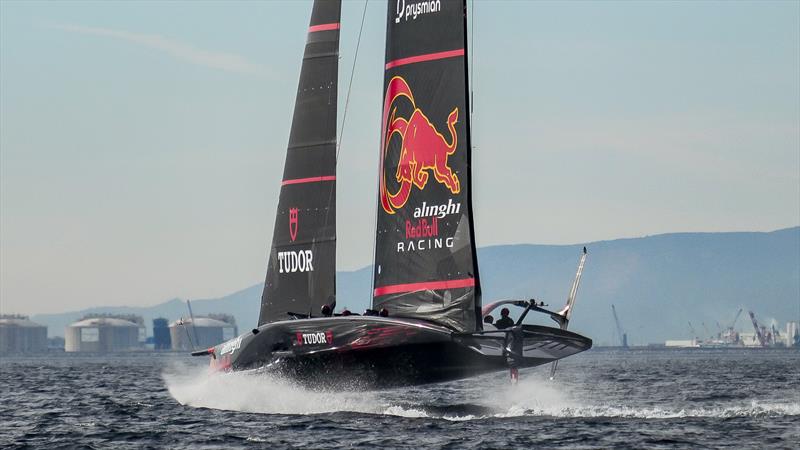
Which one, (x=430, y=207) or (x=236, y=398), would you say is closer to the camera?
(x=430, y=207)

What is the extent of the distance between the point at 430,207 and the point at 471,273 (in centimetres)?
207

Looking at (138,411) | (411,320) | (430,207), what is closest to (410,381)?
(411,320)

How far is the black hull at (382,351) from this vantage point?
1379 inches

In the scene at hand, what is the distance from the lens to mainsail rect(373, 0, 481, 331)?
35.7m

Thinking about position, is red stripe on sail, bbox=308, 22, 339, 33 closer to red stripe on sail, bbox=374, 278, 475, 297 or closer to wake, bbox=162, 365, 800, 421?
red stripe on sail, bbox=374, 278, 475, 297

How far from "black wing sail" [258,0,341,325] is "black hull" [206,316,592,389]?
2417mm

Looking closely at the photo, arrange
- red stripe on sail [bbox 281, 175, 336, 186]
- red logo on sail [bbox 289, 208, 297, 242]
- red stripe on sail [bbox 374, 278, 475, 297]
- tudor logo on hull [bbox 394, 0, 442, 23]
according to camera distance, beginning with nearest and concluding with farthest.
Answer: red stripe on sail [bbox 374, 278, 475, 297], tudor logo on hull [bbox 394, 0, 442, 23], red stripe on sail [bbox 281, 175, 336, 186], red logo on sail [bbox 289, 208, 297, 242]

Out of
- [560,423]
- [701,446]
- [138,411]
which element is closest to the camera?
[701,446]

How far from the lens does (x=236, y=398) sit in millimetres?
40000

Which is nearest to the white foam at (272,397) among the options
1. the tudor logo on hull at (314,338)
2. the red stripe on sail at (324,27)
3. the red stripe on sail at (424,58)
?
the tudor logo on hull at (314,338)

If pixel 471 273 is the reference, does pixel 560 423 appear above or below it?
below

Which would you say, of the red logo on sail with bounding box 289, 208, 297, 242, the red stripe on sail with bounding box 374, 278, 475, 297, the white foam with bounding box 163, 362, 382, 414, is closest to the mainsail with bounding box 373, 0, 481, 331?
the red stripe on sail with bounding box 374, 278, 475, 297

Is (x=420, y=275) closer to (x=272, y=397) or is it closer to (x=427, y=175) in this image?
(x=427, y=175)

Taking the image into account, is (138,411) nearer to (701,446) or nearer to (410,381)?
(410,381)
